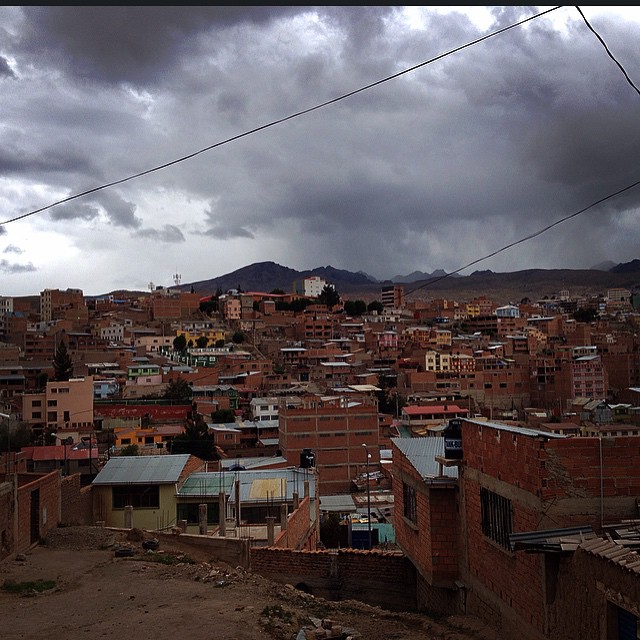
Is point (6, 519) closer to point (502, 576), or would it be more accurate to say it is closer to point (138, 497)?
point (502, 576)

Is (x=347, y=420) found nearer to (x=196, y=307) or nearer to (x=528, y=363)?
(x=528, y=363)

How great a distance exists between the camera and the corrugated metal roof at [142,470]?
16.2m

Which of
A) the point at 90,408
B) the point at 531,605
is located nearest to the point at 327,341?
the point at 90,408

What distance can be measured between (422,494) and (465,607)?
4.02 ft

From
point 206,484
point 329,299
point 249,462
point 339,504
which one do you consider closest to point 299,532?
point 206,484

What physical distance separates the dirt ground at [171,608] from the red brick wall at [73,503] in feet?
11.2

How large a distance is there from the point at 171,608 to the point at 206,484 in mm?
10400

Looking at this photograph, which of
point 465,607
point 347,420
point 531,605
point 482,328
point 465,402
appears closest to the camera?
point 531,605

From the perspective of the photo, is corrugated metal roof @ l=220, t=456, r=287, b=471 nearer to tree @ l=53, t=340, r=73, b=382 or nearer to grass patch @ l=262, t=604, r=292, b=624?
grass patch @ l=262, t=604, r=292, b=624

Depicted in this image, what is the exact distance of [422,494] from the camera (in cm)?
767

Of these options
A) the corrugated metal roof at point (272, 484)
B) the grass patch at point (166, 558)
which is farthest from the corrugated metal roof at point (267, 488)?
the grass patch at point (166, 558)

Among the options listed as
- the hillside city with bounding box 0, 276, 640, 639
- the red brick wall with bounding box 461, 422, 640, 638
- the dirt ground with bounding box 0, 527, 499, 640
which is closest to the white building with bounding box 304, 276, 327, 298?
the hillside city with bounding box 0, 276, 640, 639

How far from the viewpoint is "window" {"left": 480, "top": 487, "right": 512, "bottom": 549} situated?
5828 millimetres

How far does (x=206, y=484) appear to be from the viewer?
54.6ft
